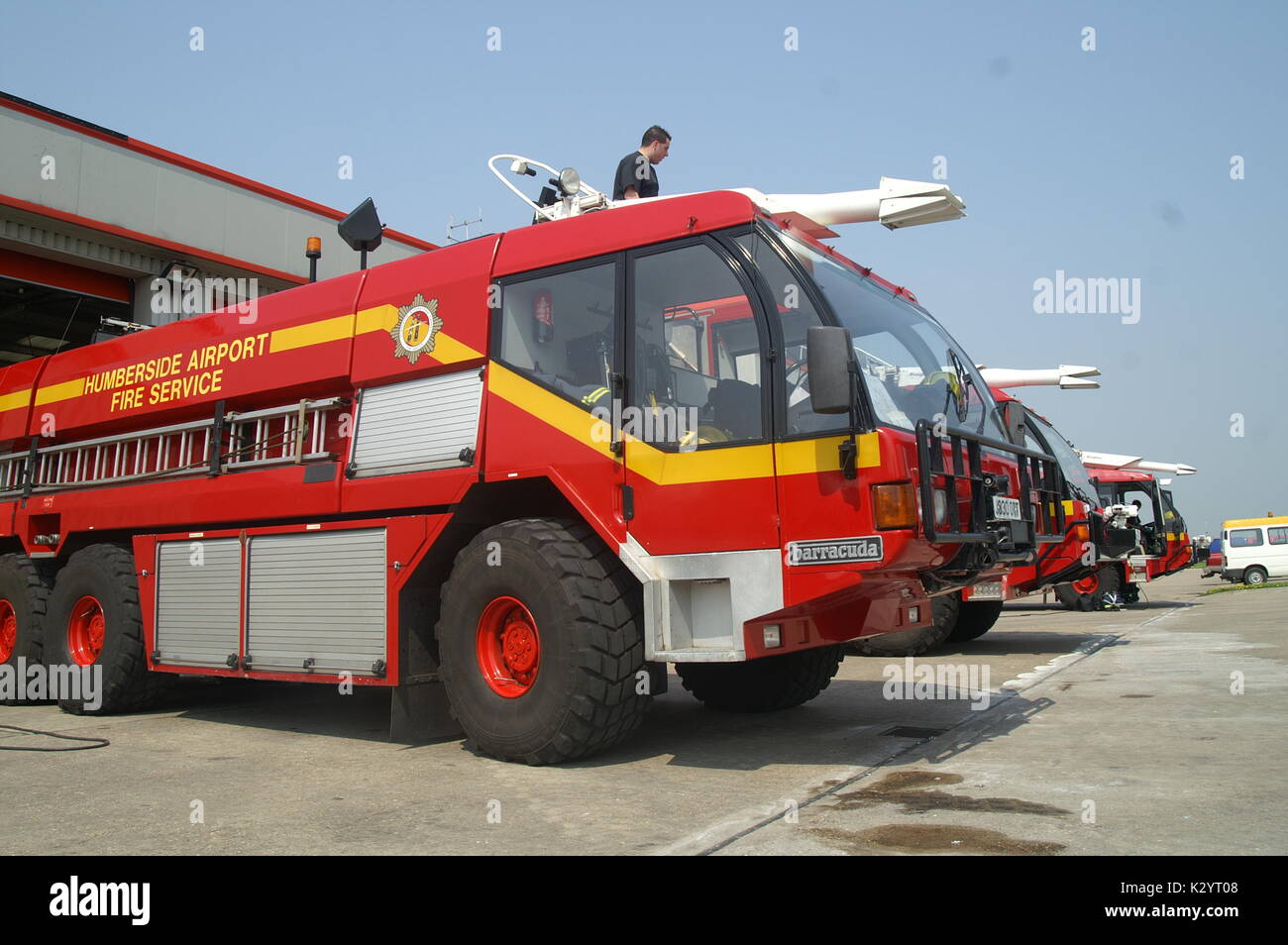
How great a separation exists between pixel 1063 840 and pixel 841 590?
4.80ft

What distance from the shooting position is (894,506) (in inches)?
178

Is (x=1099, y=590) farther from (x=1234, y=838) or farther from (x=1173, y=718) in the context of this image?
(x=1234, y=838)

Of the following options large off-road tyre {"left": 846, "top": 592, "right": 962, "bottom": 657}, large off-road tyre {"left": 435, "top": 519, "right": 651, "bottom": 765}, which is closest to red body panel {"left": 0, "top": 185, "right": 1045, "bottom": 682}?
large off-road tyre {"left": 435, "top": 519, "right": 651, "bottom": 765}

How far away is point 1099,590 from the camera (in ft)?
60.6

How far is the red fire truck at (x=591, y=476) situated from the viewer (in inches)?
189

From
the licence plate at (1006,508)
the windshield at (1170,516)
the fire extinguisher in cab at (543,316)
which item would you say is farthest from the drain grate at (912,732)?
the windshield at (1170,516)

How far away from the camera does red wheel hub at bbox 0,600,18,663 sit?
29.5ft

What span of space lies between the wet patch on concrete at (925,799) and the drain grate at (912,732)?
1.15 m

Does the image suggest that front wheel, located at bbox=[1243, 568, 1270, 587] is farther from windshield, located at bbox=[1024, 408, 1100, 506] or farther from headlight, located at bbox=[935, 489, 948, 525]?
headlight, located at bbox=[935, 489, 948, 525]

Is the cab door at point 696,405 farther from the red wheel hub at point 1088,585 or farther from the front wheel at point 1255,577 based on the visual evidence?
the front wheel at point 1255,577

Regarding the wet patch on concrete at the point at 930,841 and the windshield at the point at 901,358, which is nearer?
the wet patch on concrete at the point at 930,841

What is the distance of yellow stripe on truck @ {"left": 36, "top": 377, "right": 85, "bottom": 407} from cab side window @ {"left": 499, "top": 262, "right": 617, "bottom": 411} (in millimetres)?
5320

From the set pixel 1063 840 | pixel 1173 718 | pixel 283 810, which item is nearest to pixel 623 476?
pixel 283 810

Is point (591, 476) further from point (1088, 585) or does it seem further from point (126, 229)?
point (1088, 585)
